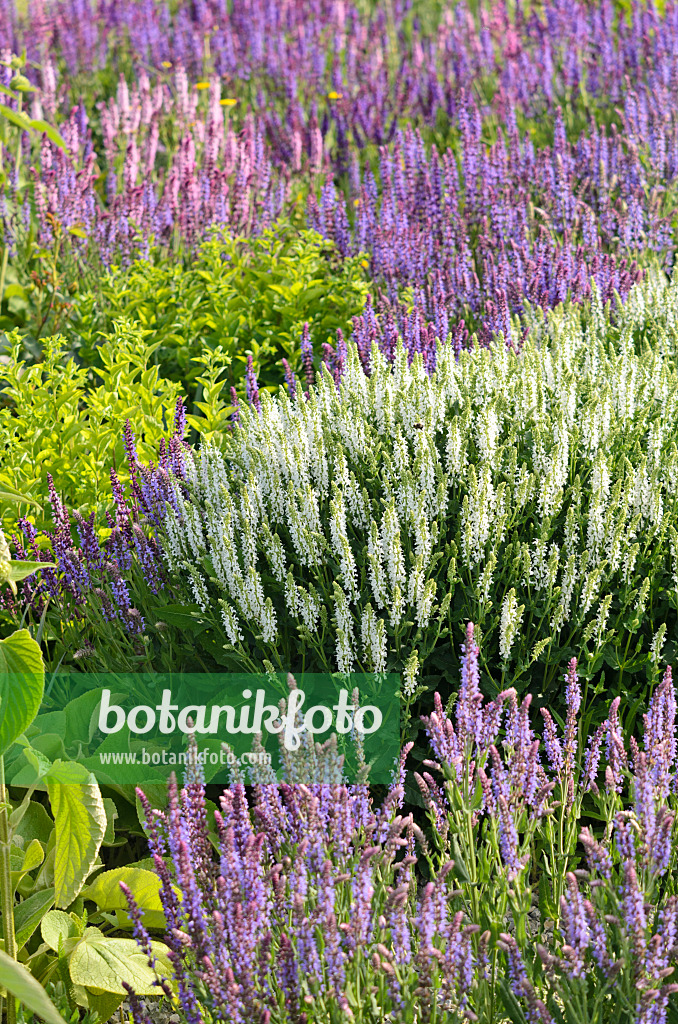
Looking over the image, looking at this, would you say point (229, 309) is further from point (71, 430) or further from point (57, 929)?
point (57, 929)

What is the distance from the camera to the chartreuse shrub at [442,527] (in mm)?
2373

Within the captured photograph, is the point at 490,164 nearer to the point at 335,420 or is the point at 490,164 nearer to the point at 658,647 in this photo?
the point at 335,420

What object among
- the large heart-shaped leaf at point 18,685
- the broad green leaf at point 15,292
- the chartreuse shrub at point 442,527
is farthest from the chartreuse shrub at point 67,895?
the broad green leaf at point 15,292

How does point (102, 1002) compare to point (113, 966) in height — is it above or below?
below

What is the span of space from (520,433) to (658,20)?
6.71m

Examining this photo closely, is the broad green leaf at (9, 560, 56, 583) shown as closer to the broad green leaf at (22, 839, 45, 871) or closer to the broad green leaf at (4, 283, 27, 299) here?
the broad green leaf at (22, 839, 45, 871)

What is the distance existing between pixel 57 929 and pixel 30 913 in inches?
2.7

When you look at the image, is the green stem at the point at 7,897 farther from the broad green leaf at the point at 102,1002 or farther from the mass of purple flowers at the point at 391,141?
the mass of purple flowers at the point at 391,141

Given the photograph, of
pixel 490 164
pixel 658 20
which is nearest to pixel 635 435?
pixel 490 164

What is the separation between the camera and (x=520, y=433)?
9.37 ft

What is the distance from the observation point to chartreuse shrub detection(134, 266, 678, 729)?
2.37 meters

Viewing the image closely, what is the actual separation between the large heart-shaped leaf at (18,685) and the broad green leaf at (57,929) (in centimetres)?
69

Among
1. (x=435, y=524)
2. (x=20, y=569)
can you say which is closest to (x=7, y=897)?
(x=20, y=569)

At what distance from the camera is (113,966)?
6.35 ft
